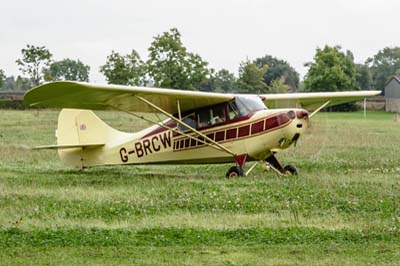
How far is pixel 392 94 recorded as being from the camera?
10419 cm

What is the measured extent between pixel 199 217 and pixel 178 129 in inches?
292

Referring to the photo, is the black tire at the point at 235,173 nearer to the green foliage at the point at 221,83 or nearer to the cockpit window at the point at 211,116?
the cockpit window at the point at 211,116

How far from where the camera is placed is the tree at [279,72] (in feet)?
416

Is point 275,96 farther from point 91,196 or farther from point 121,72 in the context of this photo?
point 121,72

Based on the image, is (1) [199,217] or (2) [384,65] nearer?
(1) [199,217]

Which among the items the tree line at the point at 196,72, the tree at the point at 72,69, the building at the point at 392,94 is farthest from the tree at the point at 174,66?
the tree at the point at 72,69

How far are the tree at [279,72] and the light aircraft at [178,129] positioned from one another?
108m

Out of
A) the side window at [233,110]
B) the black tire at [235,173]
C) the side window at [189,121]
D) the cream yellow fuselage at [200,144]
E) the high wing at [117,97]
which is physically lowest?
the black tire at [235,173]

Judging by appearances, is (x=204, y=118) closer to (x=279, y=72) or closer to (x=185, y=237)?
(x=185, y=237)

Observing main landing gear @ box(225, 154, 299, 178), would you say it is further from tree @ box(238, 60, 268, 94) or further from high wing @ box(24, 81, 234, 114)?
tree @ box(238, 60, 268, 94)

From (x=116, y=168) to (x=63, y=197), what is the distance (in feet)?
21.1

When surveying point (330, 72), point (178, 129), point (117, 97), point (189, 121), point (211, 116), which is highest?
point (330, 72)

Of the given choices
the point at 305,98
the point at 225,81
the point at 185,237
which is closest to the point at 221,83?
the point at 225,81

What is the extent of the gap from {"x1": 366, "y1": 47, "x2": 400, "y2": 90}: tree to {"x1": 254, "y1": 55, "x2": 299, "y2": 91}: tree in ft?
55.1
